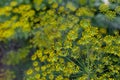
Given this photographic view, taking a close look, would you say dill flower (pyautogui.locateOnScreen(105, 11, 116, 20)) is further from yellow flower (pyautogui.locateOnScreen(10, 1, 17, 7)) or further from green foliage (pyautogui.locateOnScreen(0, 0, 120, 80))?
yellow flower (pyautogui.locateOnScreen(10, 1, 17, 7))

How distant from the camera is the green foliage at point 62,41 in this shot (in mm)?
2664

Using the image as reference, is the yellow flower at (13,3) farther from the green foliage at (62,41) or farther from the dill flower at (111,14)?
the dill flower at (111,14)

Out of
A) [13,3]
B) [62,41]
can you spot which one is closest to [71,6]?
[13,3]

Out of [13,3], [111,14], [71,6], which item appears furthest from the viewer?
[13,3]

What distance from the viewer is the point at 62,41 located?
9.22ft

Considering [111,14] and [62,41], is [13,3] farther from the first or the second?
[111,14]

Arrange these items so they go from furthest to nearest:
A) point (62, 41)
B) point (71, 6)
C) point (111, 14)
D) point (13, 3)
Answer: point (13, 3)
point (71, 6)
point (62, 41)
point (111, 14)

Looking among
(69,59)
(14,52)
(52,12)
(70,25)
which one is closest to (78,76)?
(69,59)

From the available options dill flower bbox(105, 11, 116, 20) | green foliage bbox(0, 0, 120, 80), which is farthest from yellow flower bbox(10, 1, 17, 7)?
dill flower bbox(105, 11, 116, 20)

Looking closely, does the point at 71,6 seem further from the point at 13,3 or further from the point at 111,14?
the point at 111,14

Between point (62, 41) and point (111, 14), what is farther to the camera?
point (62, 41)

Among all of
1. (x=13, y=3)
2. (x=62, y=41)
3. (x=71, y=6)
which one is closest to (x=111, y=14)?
A: (x=62, y=41)

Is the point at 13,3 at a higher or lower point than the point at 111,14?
lower

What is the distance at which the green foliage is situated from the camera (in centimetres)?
266
